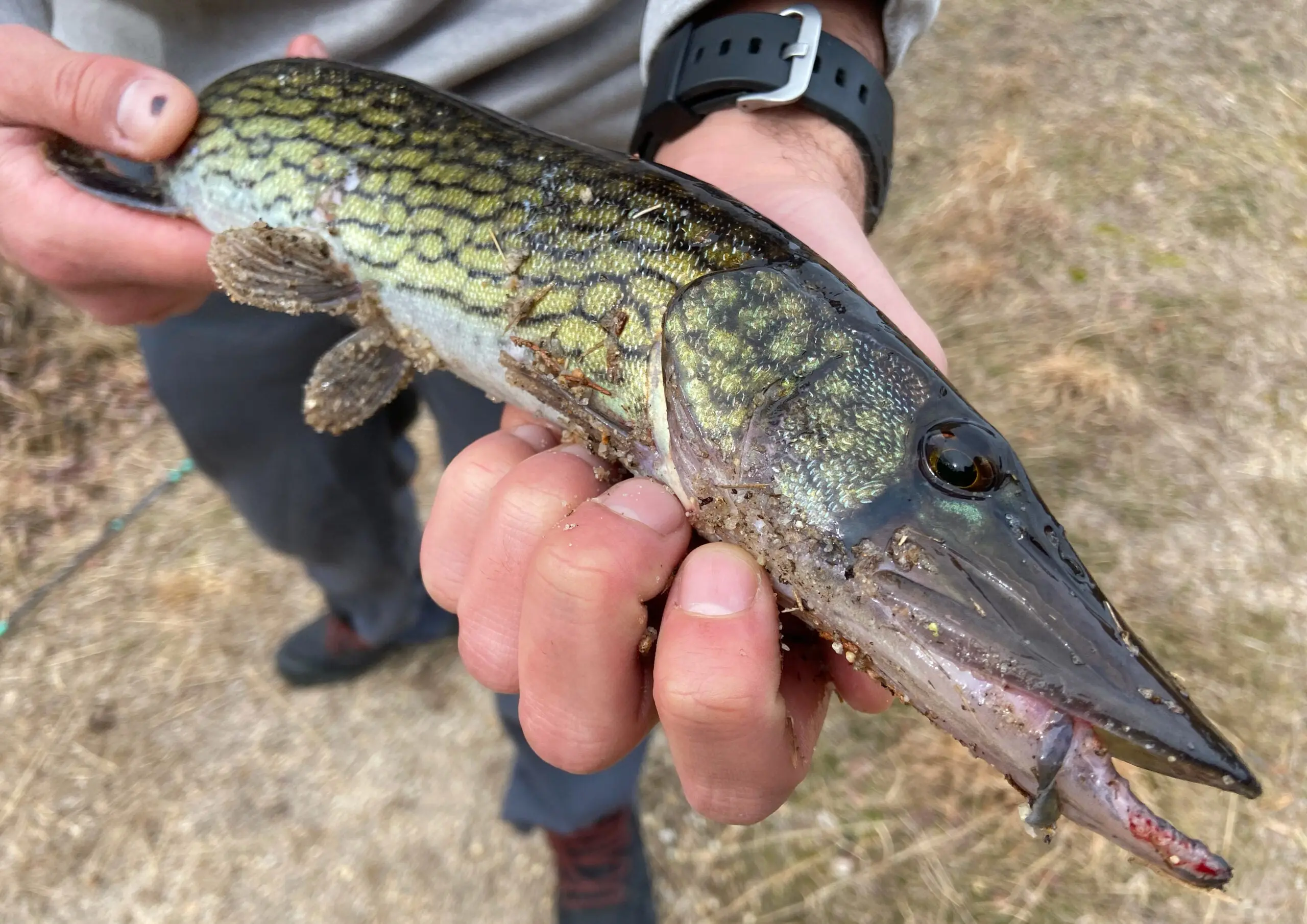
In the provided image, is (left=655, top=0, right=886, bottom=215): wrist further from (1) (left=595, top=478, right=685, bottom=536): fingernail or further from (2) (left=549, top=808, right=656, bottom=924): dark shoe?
(2) (left=549, top=808, right=656, bottom=924): dark shoe

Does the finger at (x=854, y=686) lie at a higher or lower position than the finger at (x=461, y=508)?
lower

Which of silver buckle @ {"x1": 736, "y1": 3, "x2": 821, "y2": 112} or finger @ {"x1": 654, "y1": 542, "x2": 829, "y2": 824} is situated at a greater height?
silver buckle @ {"x1": 736, "y1": 3, "x2": 821, "y2": 112}

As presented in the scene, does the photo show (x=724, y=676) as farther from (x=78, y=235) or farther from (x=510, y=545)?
(x=78, y=235)

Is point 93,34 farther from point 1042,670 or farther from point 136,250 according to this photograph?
point 1042,670

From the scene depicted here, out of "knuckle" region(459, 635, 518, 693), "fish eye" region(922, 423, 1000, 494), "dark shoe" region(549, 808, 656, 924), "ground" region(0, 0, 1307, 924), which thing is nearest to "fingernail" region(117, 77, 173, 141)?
"knuckle" region(459, 635, 518, 693)

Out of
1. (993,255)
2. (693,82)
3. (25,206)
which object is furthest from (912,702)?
(993,255)

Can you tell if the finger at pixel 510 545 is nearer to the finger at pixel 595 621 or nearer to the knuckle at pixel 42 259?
the finger at pixel 595 621

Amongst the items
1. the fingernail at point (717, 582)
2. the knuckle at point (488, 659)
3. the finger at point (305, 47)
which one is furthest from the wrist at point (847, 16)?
the knuckle at point (488, 659)

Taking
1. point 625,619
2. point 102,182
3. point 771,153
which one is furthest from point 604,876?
point 102,182
